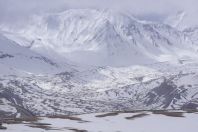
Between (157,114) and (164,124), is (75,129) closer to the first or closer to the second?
(164,124)

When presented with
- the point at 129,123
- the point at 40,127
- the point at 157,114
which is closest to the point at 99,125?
the point at 129,123

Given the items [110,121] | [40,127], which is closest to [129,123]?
[110,121]

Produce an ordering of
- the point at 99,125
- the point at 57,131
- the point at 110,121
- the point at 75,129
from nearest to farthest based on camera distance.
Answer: the point at 57,131
the point at 75,129
the point at 99,125
the point at 110,121

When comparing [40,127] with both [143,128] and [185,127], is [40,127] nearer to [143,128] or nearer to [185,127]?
[143,128]

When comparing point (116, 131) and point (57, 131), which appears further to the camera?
point (116, 131)

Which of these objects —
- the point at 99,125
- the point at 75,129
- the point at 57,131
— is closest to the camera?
the point at 57,131

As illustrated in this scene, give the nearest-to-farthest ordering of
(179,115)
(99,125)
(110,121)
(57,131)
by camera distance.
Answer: (57,131) < (99,125) < (110,121) < (179,115)
